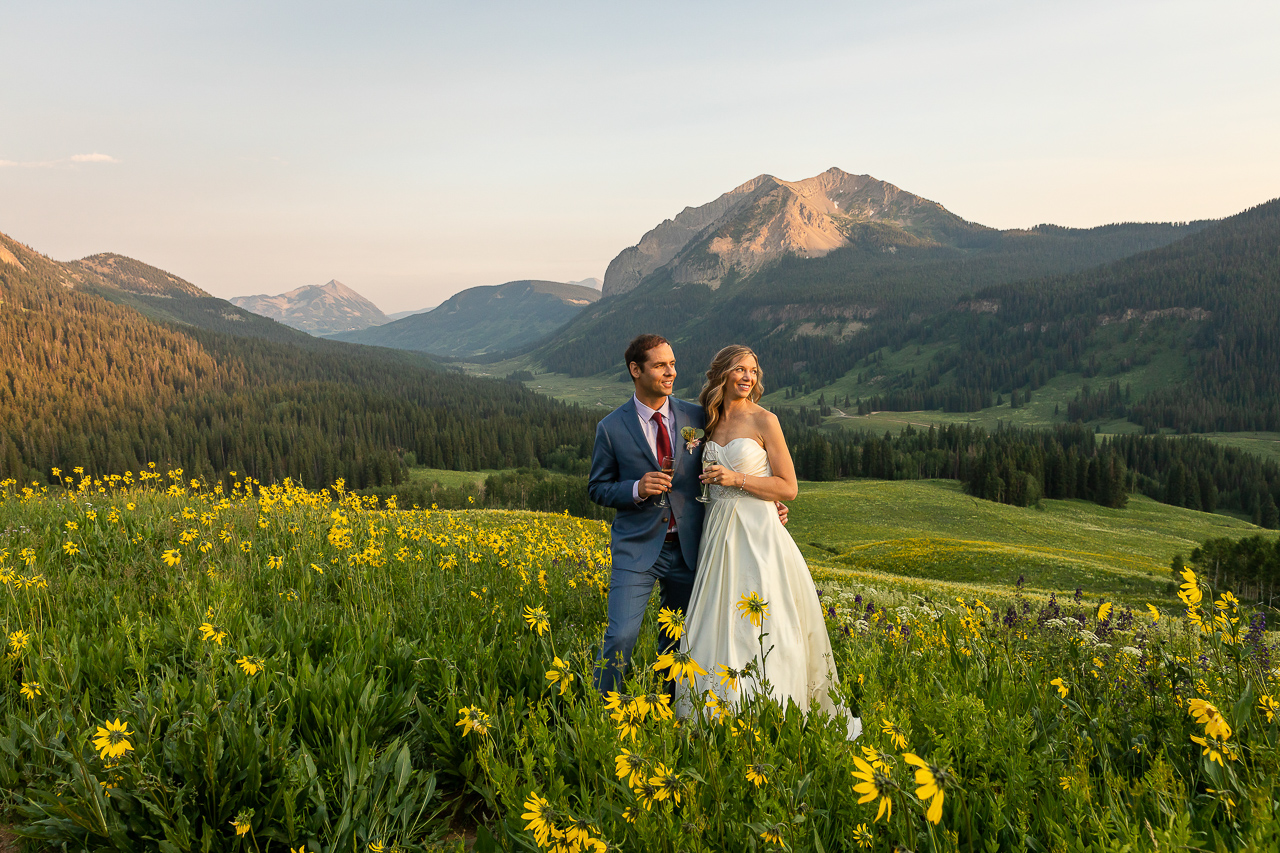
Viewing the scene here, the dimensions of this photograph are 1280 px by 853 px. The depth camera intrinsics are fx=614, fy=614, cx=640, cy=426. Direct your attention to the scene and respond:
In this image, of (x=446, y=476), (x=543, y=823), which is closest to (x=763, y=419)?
(x=543, y=823)

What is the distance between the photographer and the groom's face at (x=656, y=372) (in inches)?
196

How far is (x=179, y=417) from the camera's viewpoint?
146 meters

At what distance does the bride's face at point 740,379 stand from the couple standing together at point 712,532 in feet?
0.03

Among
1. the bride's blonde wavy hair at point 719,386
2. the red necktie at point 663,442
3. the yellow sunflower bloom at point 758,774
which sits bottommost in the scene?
the yellow sunflower bloom at point 758,774

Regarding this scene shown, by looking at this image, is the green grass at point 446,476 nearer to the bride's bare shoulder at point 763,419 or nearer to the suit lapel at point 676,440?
the suit lapel at point 676,440

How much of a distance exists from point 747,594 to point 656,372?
6.15 feet

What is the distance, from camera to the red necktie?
529 centimetres

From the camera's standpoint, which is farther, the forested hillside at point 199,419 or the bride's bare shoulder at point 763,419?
the forested hillside at point 199,419

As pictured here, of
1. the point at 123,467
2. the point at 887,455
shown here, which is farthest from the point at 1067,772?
the point at 123,467

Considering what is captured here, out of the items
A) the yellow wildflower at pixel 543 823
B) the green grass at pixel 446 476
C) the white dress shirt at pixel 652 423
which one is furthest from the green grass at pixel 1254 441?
the yellow wildflower at pixel 543 823

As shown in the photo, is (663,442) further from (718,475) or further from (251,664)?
(251,664)

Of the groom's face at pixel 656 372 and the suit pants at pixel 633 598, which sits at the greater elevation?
the groom's face at pixel 656 372

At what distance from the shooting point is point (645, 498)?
4.96 meters

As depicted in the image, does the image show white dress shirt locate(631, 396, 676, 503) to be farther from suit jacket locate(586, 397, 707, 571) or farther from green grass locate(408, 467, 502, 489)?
green grass locate(408, 467, 502, 489)
